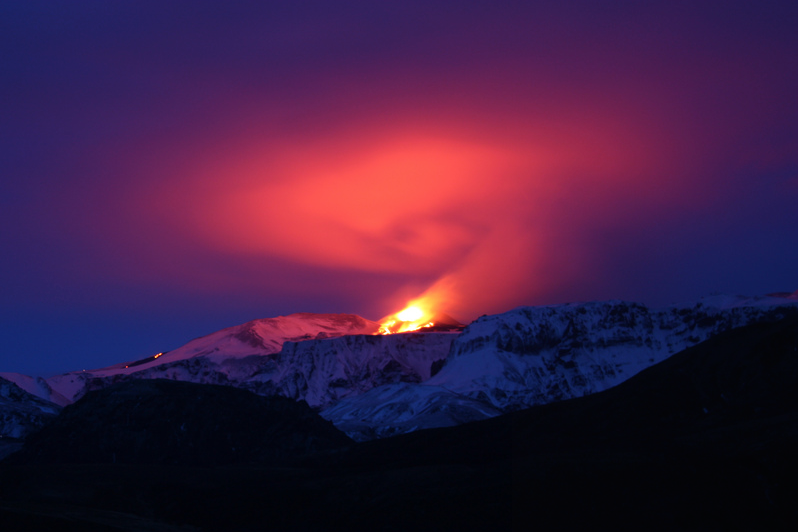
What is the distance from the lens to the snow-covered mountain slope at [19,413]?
553 feet

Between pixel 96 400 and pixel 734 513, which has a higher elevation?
pixel 96 400

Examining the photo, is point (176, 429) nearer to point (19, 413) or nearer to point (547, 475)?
point (19, 413)

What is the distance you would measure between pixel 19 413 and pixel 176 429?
173ft

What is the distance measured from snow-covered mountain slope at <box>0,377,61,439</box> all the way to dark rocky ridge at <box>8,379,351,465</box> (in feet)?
82.1

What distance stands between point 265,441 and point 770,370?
80346 millimetres

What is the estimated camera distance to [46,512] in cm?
7850

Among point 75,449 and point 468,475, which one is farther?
point 75,449

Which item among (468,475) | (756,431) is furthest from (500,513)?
(756,431)

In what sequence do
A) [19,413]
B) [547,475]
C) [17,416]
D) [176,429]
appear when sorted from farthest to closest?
[19,413], [17,416], [176,429], [547,475]

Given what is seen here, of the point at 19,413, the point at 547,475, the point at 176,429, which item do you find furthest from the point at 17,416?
the point at 547,475

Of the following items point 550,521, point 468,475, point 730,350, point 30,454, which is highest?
point 730,350

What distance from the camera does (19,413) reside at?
175 meters

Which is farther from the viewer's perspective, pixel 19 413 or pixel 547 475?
pixel 19 413

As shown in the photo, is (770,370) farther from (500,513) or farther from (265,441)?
(265,441)
